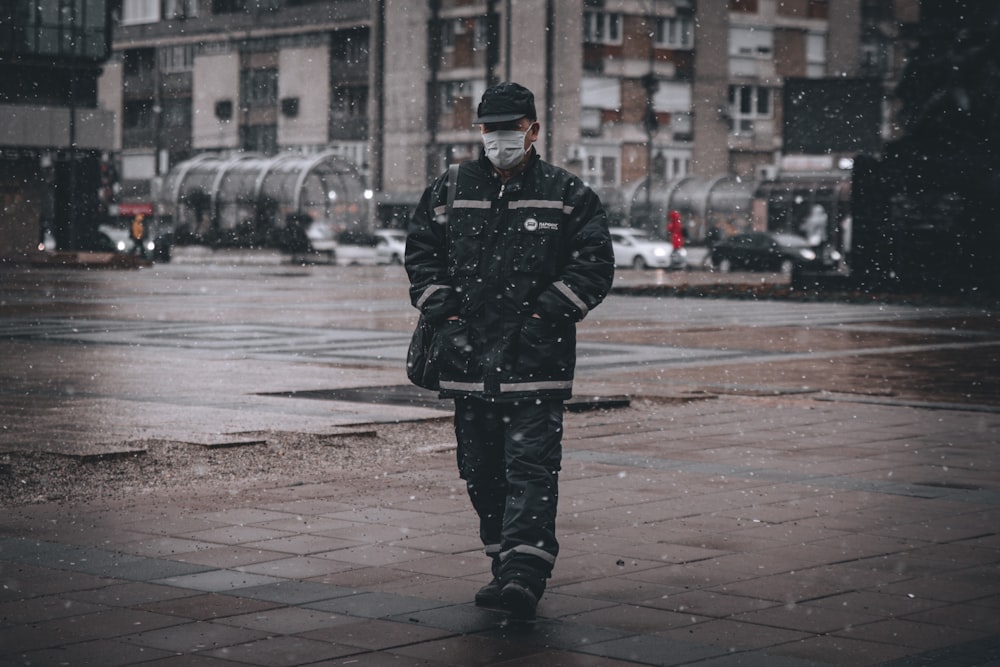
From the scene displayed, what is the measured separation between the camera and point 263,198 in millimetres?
67750

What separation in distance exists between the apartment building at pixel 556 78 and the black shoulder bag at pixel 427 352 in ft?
185

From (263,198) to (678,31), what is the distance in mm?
19828

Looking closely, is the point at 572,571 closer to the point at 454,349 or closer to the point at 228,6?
the point at 454,349

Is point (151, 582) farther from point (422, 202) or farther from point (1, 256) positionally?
point (1, 256)

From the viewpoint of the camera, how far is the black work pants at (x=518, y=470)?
18.4ft

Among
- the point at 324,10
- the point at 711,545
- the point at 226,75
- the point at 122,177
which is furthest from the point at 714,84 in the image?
the point at 711,545

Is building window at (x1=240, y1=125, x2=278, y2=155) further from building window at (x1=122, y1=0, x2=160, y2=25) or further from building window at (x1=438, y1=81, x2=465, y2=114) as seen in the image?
building window at (x1=438, y1=81, x2=465, y2=114)

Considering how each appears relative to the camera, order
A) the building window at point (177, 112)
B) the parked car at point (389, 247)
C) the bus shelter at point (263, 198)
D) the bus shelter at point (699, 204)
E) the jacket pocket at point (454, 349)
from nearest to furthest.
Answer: the jacket pocket at point (454, 349) → the parked car at point (389, 247) → the bus shelter at point (699, 204) → the bus shelter at point (263, 198) → the building window at point (177, 112)

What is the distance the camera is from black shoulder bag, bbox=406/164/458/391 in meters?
5.77

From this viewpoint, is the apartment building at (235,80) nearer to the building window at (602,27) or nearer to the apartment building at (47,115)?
the building window at (602,27)

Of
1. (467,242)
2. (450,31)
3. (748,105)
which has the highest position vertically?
(450,31)

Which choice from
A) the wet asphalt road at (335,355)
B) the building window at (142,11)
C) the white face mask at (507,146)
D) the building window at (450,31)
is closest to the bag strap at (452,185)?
the white face mask at (507,146)

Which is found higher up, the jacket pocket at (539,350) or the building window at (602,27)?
the building window at (602,27)

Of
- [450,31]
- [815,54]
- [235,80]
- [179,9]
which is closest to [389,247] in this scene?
[450,31]
